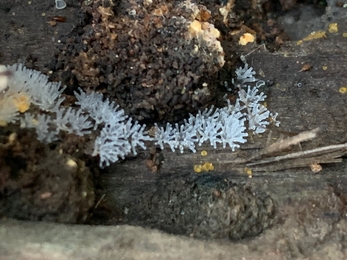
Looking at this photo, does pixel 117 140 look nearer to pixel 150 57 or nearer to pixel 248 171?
pixel 150 57

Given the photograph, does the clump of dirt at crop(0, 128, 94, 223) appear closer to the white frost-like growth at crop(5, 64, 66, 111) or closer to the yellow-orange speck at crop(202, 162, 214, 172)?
the white frost-like growth at crop(5, 64, 66, 111)

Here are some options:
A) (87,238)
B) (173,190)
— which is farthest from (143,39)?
(87,238)

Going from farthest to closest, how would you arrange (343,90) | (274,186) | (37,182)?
(343,90)
(274,186)
(37,182)

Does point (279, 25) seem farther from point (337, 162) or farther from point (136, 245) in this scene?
point (136, 245)

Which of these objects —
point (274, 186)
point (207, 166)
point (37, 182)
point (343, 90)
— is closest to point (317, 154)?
point (274, 186)

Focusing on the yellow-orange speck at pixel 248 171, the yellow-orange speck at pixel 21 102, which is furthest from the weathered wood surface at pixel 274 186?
the yellow-orange speck at pixel 21 102

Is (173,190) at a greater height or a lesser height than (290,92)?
lesser

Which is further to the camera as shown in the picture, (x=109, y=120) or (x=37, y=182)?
(x=109, y=120)

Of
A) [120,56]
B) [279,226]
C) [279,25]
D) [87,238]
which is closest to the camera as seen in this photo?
[87,238]

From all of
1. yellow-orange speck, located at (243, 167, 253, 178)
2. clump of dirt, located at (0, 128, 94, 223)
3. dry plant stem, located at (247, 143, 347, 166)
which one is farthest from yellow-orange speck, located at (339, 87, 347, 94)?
clump of dirt, located at (0, 128, 94, 223)
